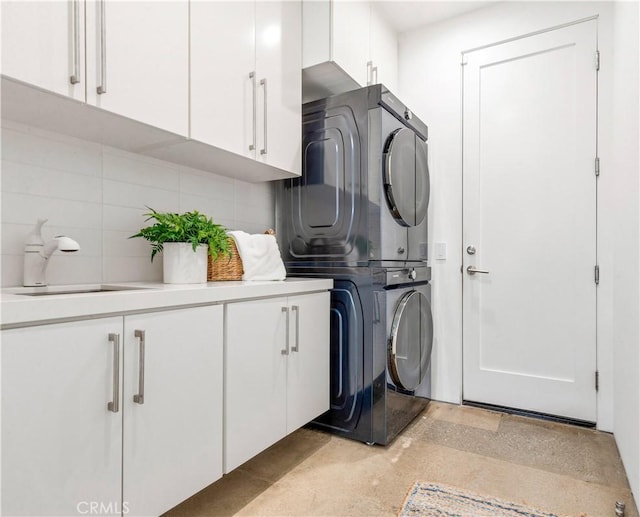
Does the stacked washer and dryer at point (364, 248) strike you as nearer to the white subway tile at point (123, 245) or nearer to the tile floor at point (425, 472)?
the tile floor at point (425, 472)

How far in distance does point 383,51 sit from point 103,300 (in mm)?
2440

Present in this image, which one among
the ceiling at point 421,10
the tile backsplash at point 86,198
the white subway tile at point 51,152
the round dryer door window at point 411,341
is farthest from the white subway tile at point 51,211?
the ceiling at point 421,10

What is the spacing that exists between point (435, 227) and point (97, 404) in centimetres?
231

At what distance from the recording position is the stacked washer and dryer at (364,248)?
202cm

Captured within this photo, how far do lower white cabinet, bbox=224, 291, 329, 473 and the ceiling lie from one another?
6.51 feet

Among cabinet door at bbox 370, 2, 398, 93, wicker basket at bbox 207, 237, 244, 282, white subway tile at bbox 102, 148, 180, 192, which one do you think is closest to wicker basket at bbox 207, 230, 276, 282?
wicker basket at bbox 207, 237, 244, 282

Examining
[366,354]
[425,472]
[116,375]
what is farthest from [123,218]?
[425,472]

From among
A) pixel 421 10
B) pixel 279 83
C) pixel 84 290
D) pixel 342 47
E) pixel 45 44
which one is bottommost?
pixel 84 290

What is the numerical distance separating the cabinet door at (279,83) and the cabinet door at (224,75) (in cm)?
6

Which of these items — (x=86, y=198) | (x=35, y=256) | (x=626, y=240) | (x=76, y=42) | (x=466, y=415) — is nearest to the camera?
(x=76, y=42)

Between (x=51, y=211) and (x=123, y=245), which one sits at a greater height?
(x=51, y=211)

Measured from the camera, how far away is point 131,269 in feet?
5.70

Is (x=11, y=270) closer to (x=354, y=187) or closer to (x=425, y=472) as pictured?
(x=354, y=187)

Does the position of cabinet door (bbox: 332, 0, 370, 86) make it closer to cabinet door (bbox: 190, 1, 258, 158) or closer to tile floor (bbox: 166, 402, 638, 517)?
cabinet door (bbox: 190, 1, 258, 158)
